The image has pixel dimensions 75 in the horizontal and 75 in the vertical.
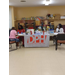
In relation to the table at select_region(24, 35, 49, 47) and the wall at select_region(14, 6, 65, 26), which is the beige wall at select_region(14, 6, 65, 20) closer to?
the wall at select_region(14, 6, 65, 26)

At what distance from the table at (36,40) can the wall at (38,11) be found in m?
4.14

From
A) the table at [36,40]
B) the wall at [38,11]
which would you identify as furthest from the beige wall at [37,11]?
the table at [36,40]

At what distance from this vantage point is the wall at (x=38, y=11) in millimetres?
9734

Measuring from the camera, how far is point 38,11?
32.3 ft

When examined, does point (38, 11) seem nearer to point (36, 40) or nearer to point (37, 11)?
point (37, 11)

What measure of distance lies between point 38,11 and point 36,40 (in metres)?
4.50

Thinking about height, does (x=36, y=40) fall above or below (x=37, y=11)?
below

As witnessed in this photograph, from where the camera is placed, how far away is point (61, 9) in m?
9.72

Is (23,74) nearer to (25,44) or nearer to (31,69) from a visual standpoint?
(31,69)

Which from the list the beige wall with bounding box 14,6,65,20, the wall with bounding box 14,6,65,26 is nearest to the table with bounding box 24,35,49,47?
the wall with bounding box 14,6,65,26

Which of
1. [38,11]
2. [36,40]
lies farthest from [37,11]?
[36,40]

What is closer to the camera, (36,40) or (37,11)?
(36,40)
